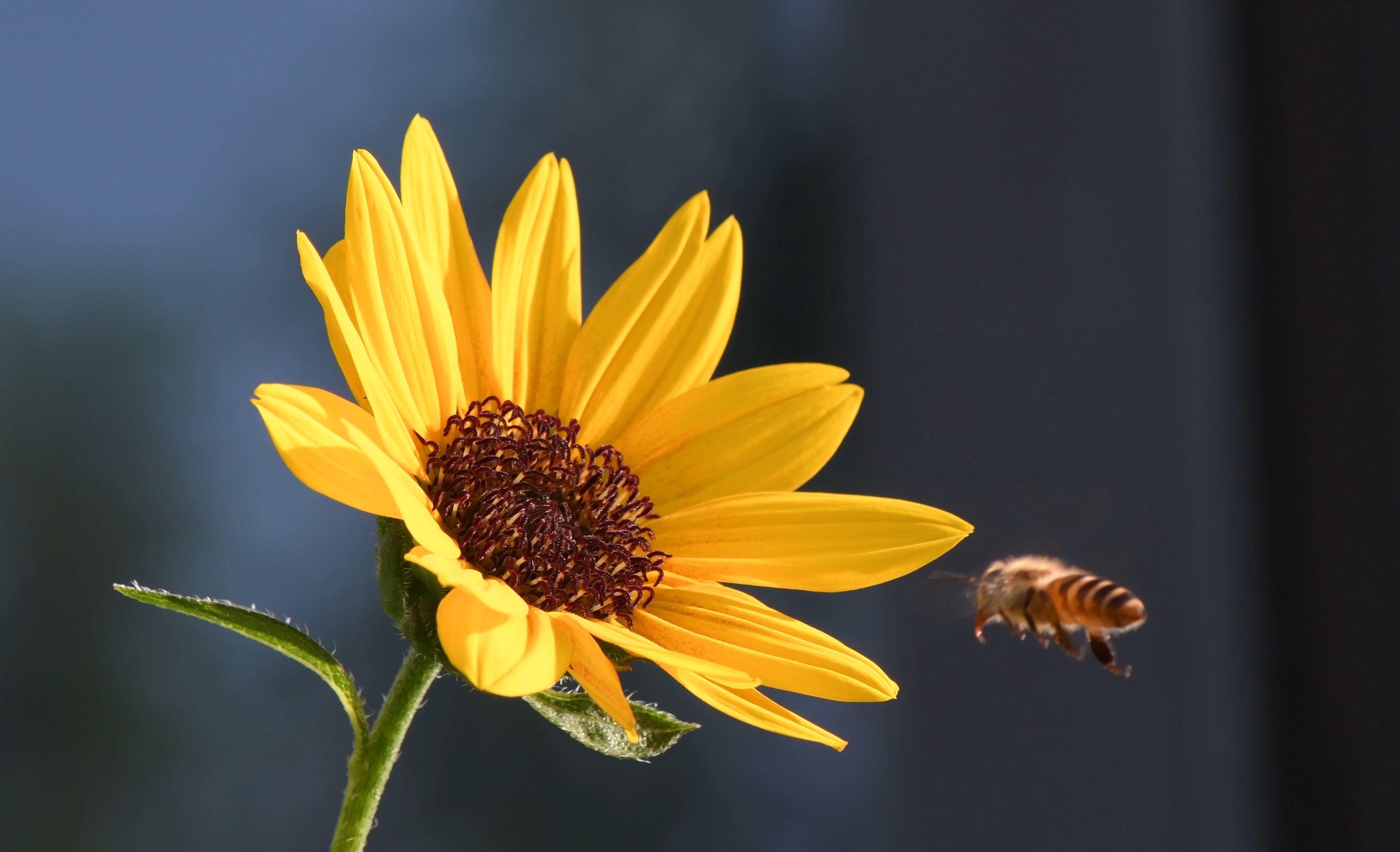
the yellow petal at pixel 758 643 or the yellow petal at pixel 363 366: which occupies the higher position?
the yellow petal at pixel 363 366

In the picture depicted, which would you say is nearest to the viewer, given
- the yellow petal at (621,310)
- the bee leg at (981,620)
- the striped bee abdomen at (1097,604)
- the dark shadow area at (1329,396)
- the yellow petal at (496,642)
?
the yellow petal at (496,642)

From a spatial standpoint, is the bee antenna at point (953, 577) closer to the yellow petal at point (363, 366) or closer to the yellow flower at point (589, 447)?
the yellow flower at point (589, 447)

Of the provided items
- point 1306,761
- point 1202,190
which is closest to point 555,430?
point 1306,761

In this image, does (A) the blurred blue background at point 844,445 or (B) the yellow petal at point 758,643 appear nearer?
(B) the yellow petal at point 758,643

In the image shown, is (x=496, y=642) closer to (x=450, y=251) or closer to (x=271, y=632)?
(x=271, y=632)

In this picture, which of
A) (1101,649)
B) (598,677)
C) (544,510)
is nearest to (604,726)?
(598,677)

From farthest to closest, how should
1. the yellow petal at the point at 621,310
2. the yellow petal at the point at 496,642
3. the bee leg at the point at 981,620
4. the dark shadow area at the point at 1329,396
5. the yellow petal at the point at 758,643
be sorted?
1. the dark shadow area at the point at 1329,396
2. the bee leg at the point at 981,620
3. the yellow petal at the point at 621,310
4. the yellow petal at the point at 758,643
5. the yellow petal at the point at 496,642

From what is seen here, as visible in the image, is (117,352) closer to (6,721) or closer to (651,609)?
(6,721)

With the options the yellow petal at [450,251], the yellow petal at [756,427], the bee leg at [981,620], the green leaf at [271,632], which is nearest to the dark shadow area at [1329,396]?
the bee leg at [981,620]
